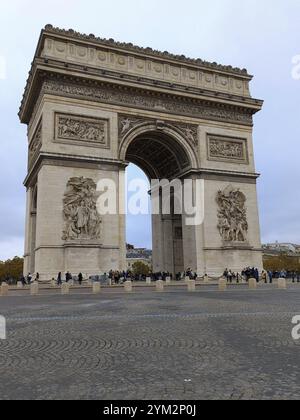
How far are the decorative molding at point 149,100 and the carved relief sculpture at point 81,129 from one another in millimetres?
1620

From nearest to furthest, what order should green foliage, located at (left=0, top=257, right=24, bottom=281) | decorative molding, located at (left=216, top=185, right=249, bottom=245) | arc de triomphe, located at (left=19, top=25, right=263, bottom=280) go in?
arc de triomphe, located at (left=19, top=25, right=263, bottom=280)
decorative molding, located at (left=216, top=185, right=249, bottom=245)
green foliage, located at (left=0, top=257, right=24, bottom=281)

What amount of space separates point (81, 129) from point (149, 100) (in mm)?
6119

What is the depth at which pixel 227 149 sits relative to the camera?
34219 mm

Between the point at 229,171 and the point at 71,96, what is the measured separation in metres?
13.3

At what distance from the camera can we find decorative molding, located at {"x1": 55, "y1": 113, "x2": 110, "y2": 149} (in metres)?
28.5

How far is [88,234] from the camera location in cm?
2744

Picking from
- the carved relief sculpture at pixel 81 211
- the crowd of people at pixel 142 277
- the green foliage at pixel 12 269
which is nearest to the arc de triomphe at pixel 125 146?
the carved relief sculpture at pixel 81 211

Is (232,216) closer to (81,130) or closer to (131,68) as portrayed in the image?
(81,130)

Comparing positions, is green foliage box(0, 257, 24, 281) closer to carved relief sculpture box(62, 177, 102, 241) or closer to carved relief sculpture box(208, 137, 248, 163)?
carved relief sculpture box(62, 177, 102, 241)

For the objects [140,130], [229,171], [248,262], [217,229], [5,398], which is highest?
[140,130]

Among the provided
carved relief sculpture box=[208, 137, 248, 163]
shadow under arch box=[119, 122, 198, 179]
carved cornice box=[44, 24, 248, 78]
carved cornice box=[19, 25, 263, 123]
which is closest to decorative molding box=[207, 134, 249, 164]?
carved relief sculpture box=[208, 137, 248, 163]

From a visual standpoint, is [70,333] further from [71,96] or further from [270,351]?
[71,96]

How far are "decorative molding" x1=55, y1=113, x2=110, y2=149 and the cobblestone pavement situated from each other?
2063 centimetres

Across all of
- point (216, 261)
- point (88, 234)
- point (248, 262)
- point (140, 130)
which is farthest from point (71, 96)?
point (248, 262)
